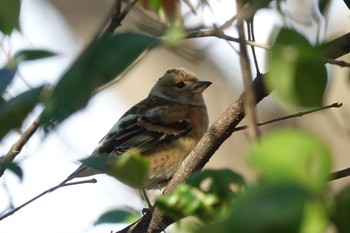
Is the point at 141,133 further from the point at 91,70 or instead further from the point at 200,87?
the point at 91,70

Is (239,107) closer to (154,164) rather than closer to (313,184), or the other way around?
(313,184)

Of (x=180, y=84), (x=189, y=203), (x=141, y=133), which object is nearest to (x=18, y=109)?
(x=189, y=203)

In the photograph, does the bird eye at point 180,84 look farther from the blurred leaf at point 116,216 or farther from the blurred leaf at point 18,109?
the blurred leaf at point 18,109

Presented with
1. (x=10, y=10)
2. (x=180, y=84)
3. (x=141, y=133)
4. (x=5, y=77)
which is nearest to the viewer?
(x=10, y=10)

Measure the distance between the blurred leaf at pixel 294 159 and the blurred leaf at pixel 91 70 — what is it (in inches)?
8.5

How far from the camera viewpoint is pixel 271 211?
1.85 feet

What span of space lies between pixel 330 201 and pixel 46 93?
35cm

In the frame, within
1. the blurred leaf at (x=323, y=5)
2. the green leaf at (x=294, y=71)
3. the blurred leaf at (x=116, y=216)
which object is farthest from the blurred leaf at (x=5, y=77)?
the green leaf at (x=294, y=71)

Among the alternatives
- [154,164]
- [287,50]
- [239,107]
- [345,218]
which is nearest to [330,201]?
[345,218]

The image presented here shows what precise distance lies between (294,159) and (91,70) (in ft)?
0.82

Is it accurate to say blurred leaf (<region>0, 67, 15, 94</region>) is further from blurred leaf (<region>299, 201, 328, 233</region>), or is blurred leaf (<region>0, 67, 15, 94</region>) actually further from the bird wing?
the bird wing

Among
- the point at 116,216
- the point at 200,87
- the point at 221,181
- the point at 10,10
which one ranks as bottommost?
the point at 200,87

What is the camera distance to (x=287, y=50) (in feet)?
2.16

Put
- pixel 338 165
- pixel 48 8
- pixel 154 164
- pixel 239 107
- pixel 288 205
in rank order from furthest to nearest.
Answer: pixel 48 8 → pixel 338 165 → pixel 154 164 → pixel 239 107 → pixel 288 205
